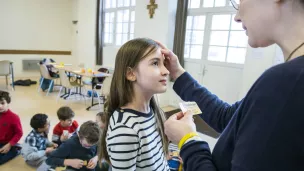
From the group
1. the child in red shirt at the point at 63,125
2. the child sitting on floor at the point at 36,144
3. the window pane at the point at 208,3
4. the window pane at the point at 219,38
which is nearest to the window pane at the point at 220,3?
the window pane at the point at 208,3

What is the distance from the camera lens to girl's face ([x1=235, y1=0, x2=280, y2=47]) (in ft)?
1.64

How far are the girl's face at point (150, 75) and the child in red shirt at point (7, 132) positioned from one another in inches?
84.1

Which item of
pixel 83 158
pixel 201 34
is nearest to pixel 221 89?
pixel 201 34

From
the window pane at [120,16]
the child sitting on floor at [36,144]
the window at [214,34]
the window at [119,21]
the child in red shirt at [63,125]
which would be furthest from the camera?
the window pane at [120,16]

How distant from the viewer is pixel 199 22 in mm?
4516

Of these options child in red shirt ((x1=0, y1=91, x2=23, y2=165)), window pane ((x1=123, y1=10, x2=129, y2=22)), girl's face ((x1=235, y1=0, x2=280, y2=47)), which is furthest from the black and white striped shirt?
window pane ((x1=123, y1=10, x2=129, y2=22))

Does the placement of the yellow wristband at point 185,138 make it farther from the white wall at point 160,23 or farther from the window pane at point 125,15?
the window pane at point 125,15

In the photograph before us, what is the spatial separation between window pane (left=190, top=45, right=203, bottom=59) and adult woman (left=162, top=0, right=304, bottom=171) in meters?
4.05

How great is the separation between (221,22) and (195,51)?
77 cm

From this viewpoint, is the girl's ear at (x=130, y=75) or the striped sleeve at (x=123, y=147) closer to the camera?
the striped sleeve at (x=123, y=147)

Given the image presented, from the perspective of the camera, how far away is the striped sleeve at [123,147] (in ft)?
2.96

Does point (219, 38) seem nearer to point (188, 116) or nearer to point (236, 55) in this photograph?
point (236, 55)

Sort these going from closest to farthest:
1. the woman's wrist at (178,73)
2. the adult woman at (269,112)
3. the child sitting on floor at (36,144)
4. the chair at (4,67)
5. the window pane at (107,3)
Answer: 1. the adult woman at (269,112)
2. the woman's wrist at (178,73)
3. the child sitting on floor at (36,144)
4. the chair at (4,67)
5. the window pane at (107,3)

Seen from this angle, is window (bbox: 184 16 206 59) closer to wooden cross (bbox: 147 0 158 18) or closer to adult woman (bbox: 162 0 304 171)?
wooden cross (bbox: 147 0 158 18)
